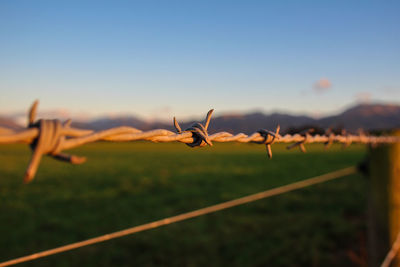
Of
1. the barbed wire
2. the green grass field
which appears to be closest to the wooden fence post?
the barbed wire

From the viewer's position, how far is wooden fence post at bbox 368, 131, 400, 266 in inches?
69.1

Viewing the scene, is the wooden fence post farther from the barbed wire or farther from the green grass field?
the green grass field

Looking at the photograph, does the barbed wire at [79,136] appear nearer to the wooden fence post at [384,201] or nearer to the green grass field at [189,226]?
the wooden fence post at [384,201]

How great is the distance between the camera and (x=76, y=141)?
58 cm

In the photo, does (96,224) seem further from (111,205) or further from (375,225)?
(375,225)

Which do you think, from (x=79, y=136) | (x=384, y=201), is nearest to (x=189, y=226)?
(x=384, y=201)

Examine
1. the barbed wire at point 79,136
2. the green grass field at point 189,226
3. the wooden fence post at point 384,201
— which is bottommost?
the green grass field at point 189,226

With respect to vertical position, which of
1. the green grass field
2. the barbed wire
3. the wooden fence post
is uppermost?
the barbed wire

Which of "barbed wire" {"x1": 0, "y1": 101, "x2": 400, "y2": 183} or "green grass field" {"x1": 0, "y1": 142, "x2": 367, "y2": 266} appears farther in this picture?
"green grass field" {"x1": 0, "y1": 142, "x2": 367, "y2": 266}

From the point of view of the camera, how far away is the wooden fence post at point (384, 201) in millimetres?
1754

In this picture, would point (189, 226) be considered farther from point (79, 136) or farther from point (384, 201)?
point (79, 136)

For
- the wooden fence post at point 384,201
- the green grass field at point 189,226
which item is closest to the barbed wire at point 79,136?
the wooden fence post at point 384,201

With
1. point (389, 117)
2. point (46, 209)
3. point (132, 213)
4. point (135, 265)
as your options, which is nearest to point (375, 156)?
point (389, 117)

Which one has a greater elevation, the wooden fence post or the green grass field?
the wooden fence post
